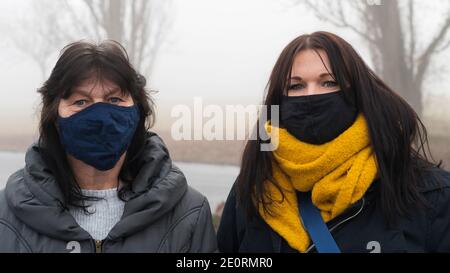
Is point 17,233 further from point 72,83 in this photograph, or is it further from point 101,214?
point 72,83

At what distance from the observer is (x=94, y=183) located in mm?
2186

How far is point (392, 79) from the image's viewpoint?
21.9 feet

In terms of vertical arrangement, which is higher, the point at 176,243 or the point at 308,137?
the point at 308,137

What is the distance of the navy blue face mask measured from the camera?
2.08 metres

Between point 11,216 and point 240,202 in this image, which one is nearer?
point 11,216

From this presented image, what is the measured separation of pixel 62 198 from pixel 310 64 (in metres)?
1.14

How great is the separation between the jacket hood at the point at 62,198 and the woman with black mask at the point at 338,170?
372 millimetres

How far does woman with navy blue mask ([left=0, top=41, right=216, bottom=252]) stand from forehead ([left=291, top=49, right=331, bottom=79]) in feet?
2.20

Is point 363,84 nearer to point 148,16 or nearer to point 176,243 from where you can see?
point 176,243
